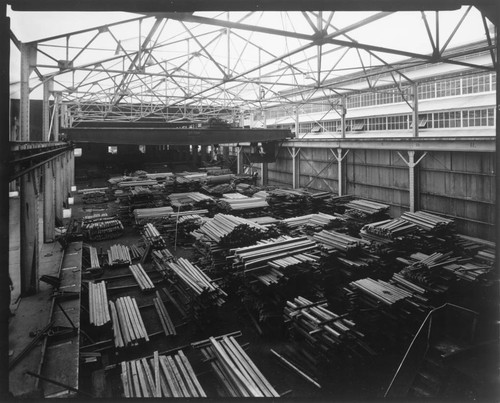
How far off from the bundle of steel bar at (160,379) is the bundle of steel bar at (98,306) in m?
1.80

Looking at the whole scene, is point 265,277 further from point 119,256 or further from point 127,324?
point 119,256

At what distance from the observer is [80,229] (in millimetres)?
14953

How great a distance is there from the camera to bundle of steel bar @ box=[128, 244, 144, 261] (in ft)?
40.9

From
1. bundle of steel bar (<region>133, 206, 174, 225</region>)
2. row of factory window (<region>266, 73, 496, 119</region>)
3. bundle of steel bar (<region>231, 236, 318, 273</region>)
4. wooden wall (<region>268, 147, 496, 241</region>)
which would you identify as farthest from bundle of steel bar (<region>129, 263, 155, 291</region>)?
row of factory window (<region>266, 73, 496, 119</region>)

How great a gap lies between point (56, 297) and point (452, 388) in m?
7.76

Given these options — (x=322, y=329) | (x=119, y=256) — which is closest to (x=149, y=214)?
(x=119, y=256)

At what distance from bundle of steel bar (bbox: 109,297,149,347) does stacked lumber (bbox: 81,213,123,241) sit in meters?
7.21

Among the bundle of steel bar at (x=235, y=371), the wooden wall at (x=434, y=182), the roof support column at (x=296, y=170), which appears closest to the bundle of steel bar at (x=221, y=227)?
the bundle of steel bar at (x=235, y=371)

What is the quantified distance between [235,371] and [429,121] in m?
20.3

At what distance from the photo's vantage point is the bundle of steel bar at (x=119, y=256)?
37.7 ft

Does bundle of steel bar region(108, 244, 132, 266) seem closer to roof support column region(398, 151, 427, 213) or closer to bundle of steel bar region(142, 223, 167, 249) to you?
bundle of steel bar region(142, 223, 167, 249)

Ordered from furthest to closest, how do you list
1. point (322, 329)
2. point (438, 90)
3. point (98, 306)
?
point (438, 90) < point (98, 306) < point (322, 329)

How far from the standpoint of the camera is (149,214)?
54.9 feet

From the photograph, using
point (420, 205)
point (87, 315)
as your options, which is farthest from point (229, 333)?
point (420, 205)
